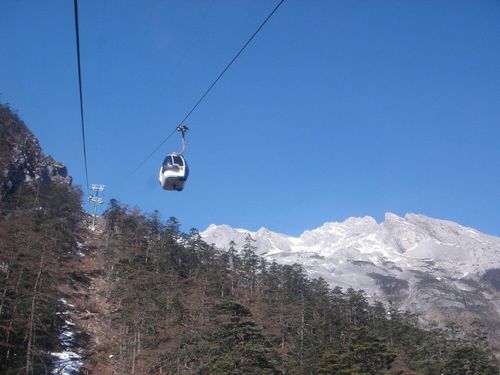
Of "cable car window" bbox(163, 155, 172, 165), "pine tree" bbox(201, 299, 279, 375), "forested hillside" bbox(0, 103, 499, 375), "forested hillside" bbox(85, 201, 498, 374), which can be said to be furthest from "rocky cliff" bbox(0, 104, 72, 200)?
"cable car window" bbox(163, 155, 172, 165)

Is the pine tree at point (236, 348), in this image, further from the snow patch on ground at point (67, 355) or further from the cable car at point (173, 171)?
the cable car at point (173, 171)

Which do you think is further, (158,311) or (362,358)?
(158,311)

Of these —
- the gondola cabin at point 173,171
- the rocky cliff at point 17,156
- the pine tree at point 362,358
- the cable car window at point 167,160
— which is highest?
the rocky cliff at point 17,156

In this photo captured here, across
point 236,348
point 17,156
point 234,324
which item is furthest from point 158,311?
point 17,156

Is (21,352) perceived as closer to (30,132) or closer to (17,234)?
(17,234)

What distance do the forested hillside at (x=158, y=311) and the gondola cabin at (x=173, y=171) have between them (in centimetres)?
1512

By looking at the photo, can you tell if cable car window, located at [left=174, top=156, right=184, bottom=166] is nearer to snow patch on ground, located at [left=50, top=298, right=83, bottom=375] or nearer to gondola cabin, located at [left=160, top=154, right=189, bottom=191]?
gondola cabin, located at [left=160, top=154, right=189, bottom=191]

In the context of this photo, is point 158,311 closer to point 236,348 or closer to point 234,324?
point 234,324

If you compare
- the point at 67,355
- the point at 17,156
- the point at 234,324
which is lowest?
the point at 67,355

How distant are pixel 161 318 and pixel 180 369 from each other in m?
7.22

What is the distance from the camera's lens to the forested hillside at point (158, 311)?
1168 inches

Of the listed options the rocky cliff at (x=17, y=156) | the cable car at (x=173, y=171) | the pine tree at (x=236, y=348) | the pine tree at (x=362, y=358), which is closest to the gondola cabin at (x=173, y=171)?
the cable car at (x=173, y=171)

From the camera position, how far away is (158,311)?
128ft

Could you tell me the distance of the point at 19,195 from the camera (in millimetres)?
61906
